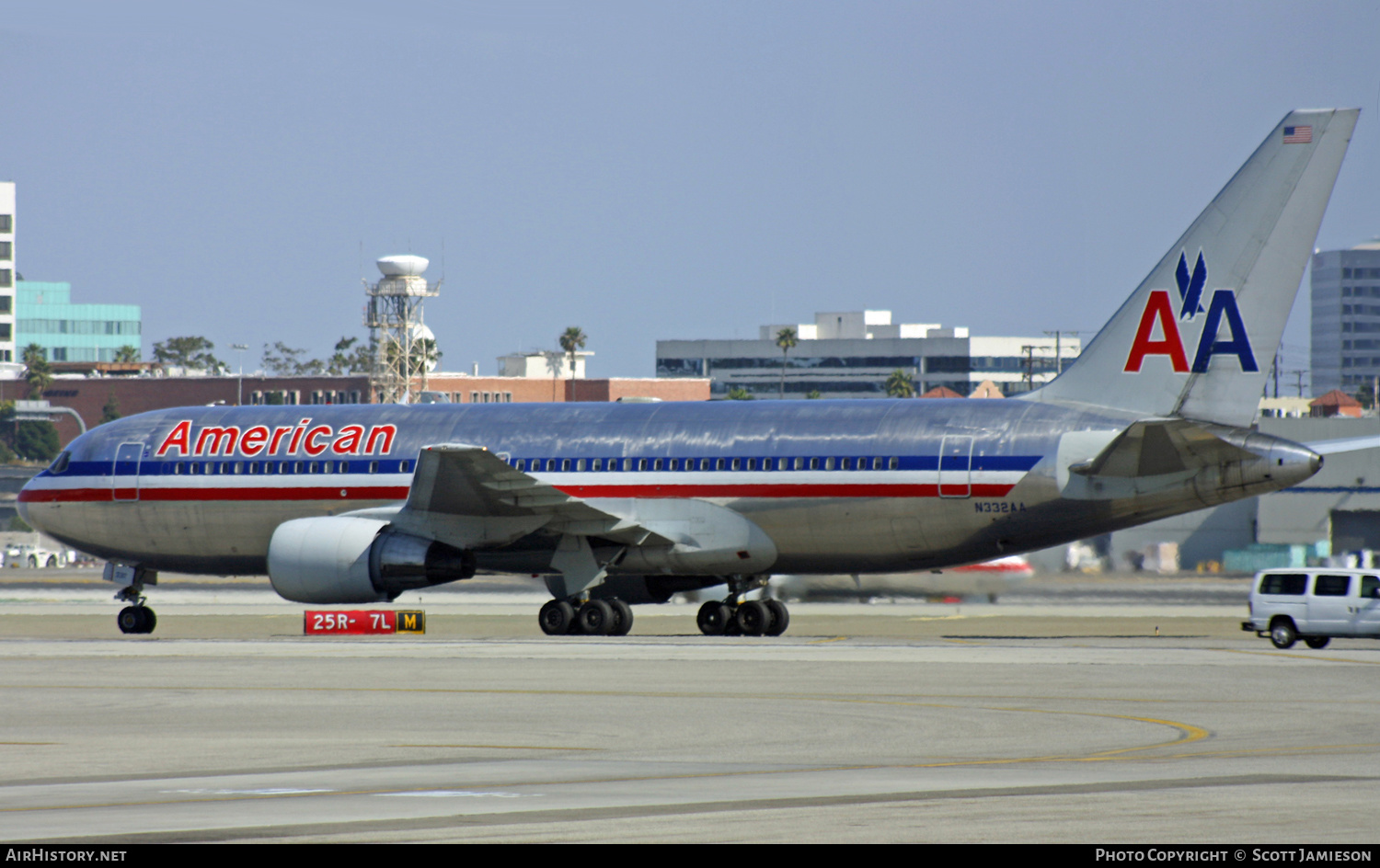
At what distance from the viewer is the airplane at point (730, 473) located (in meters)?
Answer: 31.4

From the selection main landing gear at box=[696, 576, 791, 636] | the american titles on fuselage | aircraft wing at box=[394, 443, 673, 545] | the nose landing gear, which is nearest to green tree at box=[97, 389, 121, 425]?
the nose landing gear

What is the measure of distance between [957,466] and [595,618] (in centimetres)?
786

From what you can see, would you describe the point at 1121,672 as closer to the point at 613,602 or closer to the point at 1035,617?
the point at 613,602

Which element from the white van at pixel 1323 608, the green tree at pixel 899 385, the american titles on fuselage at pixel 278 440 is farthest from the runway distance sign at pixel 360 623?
the green tree at pixel 899 385

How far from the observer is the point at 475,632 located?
127 feet

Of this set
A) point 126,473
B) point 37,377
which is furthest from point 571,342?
point 126,473

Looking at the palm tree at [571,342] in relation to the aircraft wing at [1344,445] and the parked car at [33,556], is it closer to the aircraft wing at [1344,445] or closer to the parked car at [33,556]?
the parked car at [33,556]

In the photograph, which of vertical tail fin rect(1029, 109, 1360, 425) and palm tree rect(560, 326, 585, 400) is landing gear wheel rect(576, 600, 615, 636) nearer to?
vertical tail fin rect(1029, 109, 1360, 425)

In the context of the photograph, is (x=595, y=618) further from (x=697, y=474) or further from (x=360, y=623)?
(x=360, y=623)

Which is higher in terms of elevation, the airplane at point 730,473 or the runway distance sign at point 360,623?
the airplane at point 730,473

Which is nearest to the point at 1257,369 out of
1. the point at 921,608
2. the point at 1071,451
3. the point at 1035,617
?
the point at 1071,451

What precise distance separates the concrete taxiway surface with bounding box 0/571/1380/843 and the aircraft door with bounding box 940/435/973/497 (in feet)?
9.30

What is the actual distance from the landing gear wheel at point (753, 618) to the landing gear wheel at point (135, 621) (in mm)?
12412
